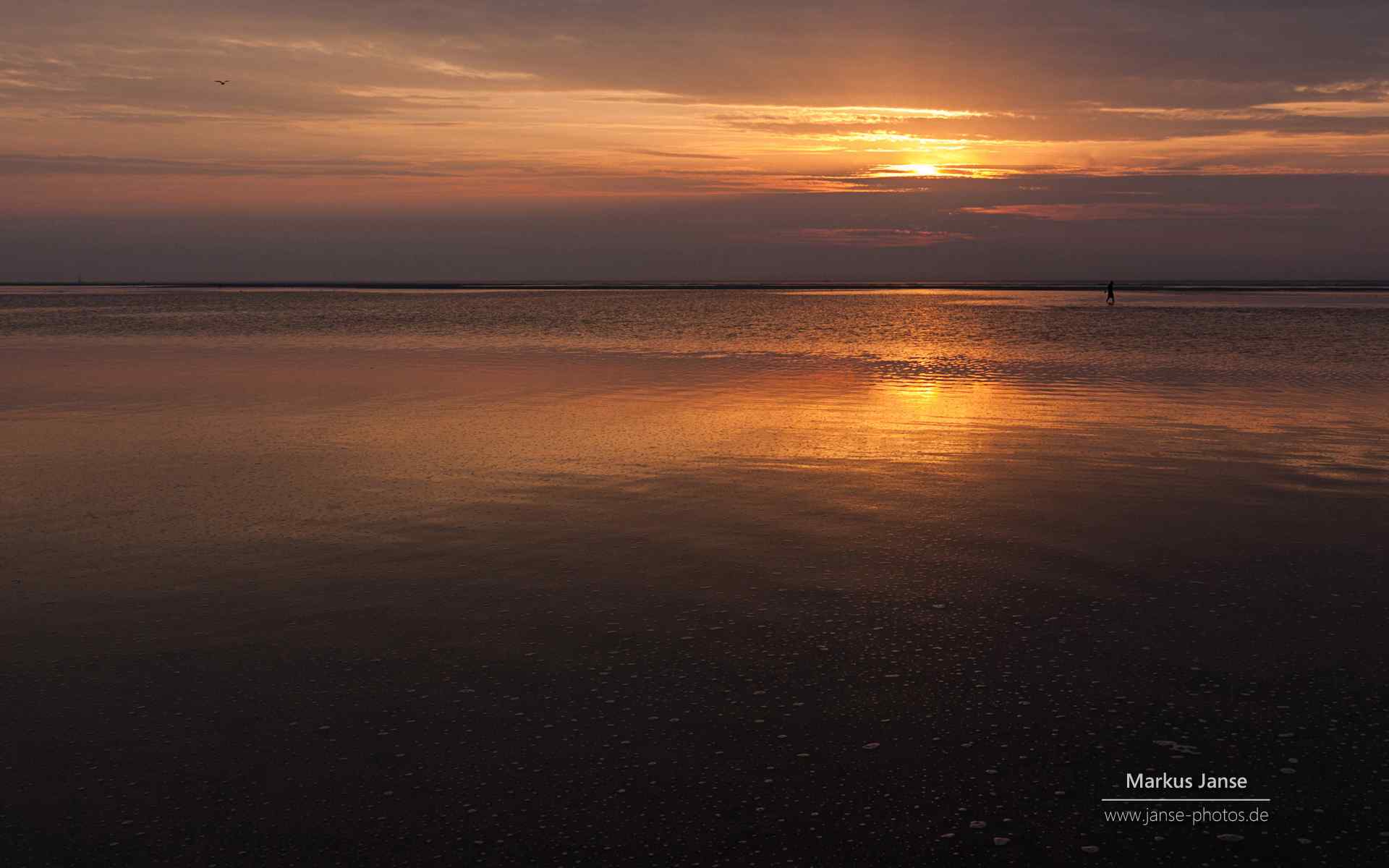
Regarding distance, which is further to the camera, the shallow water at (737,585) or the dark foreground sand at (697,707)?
the shallow water at (737,585)

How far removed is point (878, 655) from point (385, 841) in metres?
3.96

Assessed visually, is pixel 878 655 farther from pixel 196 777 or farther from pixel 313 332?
pixel 313 332

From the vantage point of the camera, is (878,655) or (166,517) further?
(166,517)

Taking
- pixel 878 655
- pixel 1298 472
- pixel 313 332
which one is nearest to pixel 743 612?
pixel 878 655

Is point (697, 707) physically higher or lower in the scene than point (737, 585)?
lower

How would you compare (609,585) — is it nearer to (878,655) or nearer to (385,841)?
(878,655)

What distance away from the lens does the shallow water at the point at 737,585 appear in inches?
257

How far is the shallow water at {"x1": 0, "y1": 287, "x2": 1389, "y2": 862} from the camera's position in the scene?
6523mm

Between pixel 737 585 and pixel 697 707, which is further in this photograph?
pixel 737 585

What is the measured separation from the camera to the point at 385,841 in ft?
18.7

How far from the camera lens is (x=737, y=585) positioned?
9945mm

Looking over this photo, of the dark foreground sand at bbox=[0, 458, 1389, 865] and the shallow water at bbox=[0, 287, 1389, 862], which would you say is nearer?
the dark foreground sand at bbox=[0, 458, 1389, 865]

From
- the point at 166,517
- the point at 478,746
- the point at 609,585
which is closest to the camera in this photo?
the point at 478,746

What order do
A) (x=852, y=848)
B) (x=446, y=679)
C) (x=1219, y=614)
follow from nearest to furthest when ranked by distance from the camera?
(x=852, y=848) → (x=446, y=679) → (x=1219, y=614)
